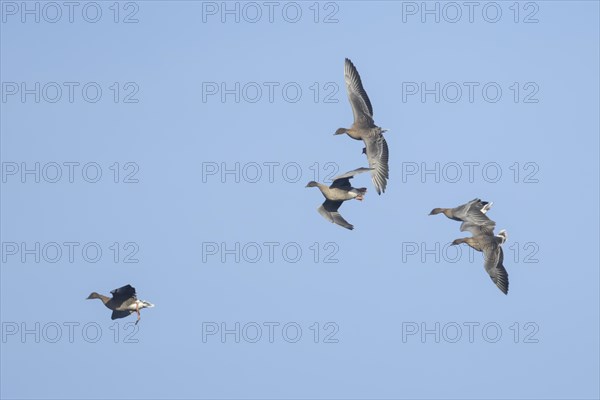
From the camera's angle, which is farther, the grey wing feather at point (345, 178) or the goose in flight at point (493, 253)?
the goose in flight at point (493, 253)

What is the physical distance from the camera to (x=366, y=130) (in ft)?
215

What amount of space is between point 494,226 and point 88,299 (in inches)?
673

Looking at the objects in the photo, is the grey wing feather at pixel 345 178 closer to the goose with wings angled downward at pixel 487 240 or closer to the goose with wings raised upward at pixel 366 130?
the goose with wings raised upward at pixel 366 130

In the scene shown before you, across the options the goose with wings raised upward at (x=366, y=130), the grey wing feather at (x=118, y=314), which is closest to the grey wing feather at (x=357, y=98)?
the goose with wings raised upward at (x=366, y=130)

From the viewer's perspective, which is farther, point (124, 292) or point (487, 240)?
point (487, 240)

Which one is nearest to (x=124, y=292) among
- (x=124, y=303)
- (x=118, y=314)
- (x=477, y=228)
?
(x=124, y=303)

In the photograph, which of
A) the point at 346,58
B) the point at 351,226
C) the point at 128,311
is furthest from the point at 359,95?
the point at 128,311

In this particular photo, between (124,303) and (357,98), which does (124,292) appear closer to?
(124,303)

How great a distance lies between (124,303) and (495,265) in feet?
50.0

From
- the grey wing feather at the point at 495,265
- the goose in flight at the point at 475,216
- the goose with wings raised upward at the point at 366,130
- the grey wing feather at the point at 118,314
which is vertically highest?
the goose with wings raised upward at the point at 366,130

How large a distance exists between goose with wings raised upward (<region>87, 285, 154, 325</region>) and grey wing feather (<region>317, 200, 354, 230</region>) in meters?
7.96

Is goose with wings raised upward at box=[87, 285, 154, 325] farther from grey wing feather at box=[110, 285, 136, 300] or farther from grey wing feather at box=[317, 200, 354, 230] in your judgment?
grey wing feather at box=[317, 200, 354, 230]

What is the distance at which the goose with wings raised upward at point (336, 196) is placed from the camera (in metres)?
64.1

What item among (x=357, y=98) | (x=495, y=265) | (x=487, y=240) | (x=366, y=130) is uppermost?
(x=357, y=98)
